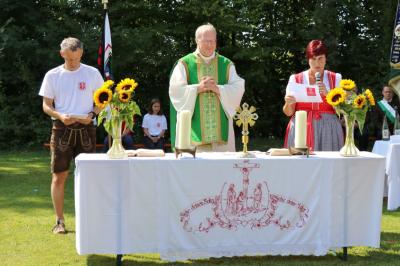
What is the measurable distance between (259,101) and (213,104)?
1106cm

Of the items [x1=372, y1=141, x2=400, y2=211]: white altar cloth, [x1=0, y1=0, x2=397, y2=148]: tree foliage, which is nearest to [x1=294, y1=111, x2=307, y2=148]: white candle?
[x1=372, y1=141, x2=400, y2=211]: white altar cloth

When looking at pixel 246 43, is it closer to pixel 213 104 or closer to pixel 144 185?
pixel 213 104

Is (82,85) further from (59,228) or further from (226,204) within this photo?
(226,204)

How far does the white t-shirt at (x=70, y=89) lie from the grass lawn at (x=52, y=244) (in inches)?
47.3

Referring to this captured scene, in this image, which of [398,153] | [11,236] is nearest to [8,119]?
[11,236]

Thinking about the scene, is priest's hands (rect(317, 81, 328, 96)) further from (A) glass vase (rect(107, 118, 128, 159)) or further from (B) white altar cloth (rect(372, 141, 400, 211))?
(B) white altar cloth (rect(372, 141, 400, 211))

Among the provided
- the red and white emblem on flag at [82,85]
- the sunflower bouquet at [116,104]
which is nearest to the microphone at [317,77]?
the sunflower bouquet at [116,104]

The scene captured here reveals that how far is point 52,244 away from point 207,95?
75.4 inches

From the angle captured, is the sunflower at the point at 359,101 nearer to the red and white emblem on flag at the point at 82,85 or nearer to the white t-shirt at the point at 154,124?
the red and white emblem on flag at the point at 82,85

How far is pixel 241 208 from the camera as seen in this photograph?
4203 mm

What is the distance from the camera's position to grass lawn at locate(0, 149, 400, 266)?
4.42m

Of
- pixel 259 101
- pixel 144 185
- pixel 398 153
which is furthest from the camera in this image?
pixel 259 101

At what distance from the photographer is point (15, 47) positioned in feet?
46.8

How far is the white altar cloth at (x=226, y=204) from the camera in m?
4.08
